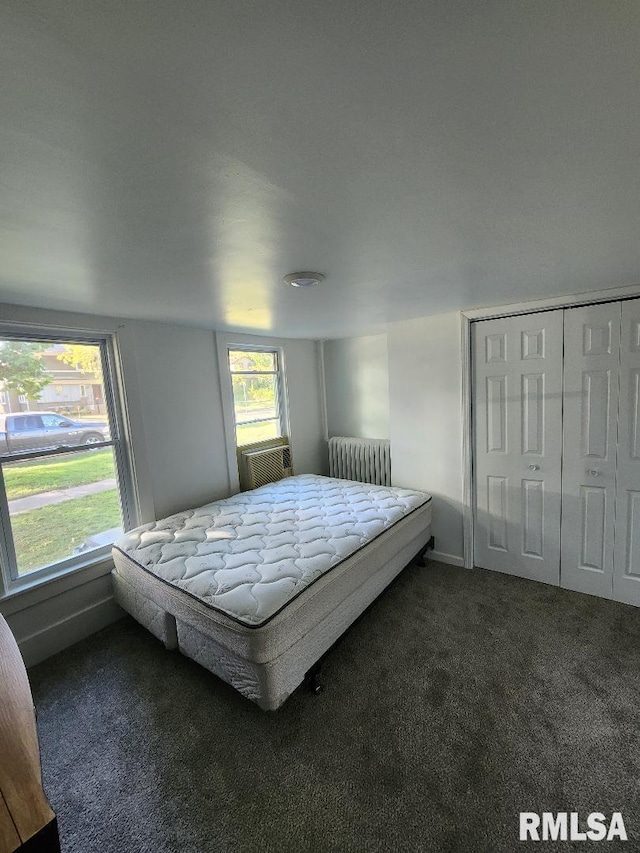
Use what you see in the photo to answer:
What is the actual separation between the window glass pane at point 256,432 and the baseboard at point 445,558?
199cm

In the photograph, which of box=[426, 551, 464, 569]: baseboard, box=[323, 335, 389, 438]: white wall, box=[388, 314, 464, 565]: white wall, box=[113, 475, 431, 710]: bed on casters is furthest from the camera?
box=[323, 335, 389, 438]: white wall

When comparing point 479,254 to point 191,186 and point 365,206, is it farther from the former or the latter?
point 191,186

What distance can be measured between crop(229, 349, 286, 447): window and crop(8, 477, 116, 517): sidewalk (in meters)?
1.27

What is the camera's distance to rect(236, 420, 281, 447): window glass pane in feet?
11.6

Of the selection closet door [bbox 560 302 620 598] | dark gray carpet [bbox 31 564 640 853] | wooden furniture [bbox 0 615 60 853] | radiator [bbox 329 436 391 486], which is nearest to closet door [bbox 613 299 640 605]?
closet door [bbox 560 302 620 598]

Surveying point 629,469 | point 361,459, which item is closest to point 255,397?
point 361,459

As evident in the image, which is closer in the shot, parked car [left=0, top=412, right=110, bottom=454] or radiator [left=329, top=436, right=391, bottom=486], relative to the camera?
parked car [left=0, top=412, right=110, bottom=454]

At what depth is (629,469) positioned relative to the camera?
2.34 m

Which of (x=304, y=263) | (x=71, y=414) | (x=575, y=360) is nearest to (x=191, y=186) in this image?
(x=304, y=263)

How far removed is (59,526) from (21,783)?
2.03 m

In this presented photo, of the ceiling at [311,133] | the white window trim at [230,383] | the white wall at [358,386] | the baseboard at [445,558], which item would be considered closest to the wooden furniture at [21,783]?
the ceiling at [311,133]

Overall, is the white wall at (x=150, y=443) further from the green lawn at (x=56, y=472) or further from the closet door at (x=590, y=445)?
the closet door at (x=590, y=445)

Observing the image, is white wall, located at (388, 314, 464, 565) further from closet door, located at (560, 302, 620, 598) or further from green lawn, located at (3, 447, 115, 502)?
green lawn, located at (3, 447, 115, 502)

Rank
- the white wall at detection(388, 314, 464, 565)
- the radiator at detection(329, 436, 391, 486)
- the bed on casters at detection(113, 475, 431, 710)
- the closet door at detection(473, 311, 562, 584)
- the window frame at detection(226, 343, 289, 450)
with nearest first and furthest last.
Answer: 1. the bed on casters at detection(113, 475, 431, 710)
2. the closet door at detection(473, 311, 562, 584)
3. the white wall at detection(388, 314, 464, 565)
4. the window frame at detection(226, 343, 289, 450)
5. the radiator at detection(329, 436, 391, 486)
